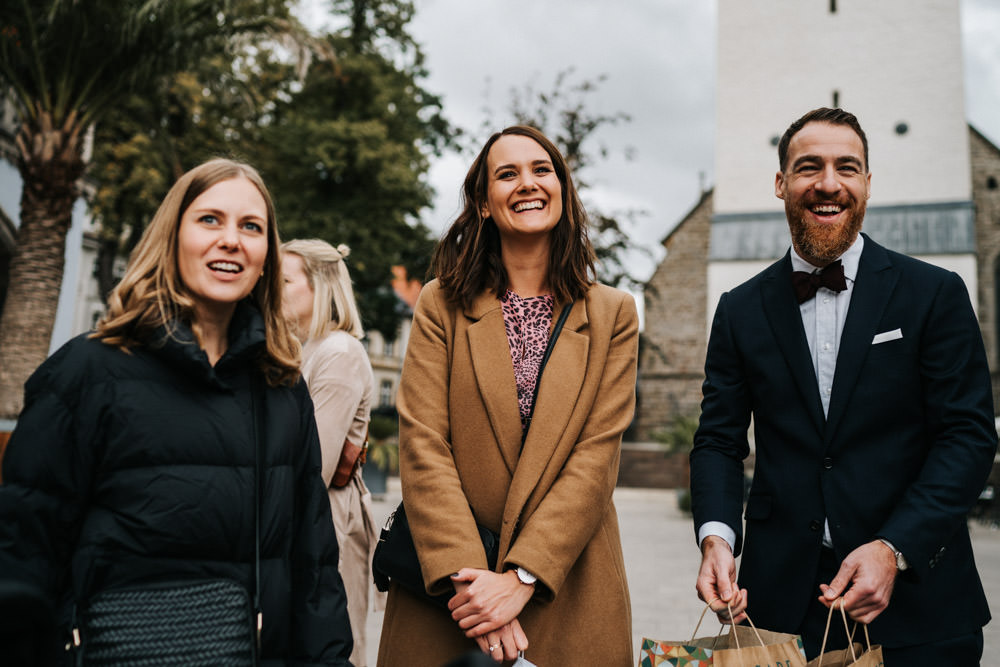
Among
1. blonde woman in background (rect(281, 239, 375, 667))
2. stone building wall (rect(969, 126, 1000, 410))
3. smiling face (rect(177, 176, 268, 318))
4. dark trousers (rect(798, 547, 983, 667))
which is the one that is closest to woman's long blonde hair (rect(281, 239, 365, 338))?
blonde woman in background (rect(281, 239, 375, 667))

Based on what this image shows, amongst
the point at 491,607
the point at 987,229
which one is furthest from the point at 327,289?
the point at 987,229

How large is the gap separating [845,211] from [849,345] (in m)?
0.39

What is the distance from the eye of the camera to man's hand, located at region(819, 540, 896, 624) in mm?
1841

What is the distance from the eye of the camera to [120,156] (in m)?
18.1

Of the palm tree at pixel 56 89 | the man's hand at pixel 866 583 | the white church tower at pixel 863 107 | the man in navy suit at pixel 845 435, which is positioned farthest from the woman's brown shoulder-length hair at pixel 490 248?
the white church tower at pixel 863 107

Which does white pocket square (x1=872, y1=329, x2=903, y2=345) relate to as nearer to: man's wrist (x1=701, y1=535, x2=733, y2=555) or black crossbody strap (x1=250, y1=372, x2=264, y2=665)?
man's wrist (x1=701, y1=535, x2=733, y2=555)

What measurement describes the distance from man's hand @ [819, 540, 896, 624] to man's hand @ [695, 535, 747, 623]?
0.21m

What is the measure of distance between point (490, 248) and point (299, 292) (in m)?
1.23

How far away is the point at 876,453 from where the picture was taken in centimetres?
206

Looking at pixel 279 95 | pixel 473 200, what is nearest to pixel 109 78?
pixel 473 200

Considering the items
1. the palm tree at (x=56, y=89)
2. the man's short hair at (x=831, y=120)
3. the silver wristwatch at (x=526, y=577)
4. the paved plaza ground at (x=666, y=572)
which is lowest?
the paved plaza ground at (x=666, y=572)

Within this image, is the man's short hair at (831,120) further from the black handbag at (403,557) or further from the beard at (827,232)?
the black handbag at (403,557)

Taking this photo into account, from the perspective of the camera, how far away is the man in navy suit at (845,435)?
196 cm

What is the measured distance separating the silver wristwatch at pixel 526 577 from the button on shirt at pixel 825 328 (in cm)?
52
